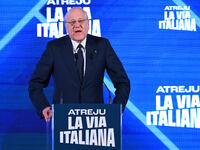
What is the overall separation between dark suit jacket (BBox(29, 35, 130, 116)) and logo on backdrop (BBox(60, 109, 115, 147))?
0.42 m

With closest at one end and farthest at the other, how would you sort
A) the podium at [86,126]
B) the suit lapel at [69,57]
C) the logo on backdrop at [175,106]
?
the podium at [86,126], the suit lapel at [69,57], the logo on backdrop at [175,106]

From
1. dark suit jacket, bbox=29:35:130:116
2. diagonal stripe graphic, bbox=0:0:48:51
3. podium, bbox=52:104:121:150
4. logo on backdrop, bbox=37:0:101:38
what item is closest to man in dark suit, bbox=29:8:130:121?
dark suit jacket, bbox=29:35:130:116

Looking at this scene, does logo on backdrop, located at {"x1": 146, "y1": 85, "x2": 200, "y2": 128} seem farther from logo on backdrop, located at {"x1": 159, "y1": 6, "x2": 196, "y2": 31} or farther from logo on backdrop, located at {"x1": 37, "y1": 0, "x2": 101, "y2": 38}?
logo on backdrop, located at {"x1": 37, "y1": 0, "x2": 101, "y2": 38}

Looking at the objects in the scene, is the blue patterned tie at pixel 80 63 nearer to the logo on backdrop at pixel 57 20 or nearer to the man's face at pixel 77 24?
the man's face at pixel 77 24

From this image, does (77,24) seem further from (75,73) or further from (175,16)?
(175,16)

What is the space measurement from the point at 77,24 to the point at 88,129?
72cm

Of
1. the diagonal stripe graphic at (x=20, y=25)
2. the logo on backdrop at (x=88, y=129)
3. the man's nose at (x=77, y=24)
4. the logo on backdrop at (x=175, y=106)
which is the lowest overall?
the logo on backdrop at (x=88, y=129)

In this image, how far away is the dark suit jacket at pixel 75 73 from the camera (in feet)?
7.95

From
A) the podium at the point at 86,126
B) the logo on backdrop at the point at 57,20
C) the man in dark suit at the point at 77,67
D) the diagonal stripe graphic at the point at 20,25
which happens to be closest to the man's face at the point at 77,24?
the man in dark suit at the point at 77,67

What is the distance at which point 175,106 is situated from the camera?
3.53 metres

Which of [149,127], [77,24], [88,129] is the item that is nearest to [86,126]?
[88,129]

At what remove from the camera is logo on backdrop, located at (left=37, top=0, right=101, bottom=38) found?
3529mm

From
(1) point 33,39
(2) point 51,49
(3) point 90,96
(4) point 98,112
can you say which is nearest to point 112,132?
(4) point 98,112

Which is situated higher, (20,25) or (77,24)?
(20,25)
